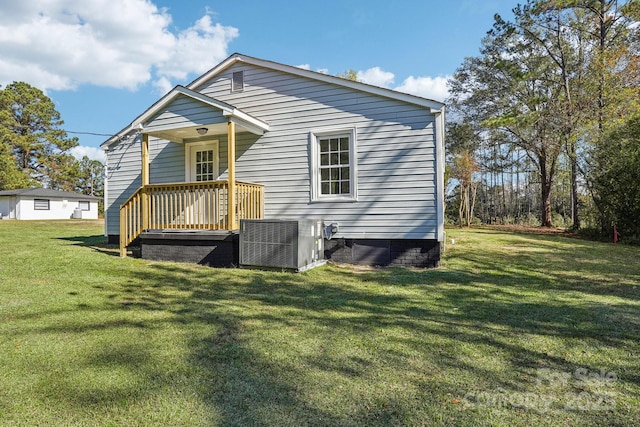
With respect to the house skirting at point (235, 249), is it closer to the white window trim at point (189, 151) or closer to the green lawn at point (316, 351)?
the green lawn at point (316, 351)

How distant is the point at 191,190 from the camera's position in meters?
7.34

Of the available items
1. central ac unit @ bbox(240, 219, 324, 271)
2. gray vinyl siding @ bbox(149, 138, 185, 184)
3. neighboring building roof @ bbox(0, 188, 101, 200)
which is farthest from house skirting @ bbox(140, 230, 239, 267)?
neighboring building roof @ bbox(0, 188, 101, 200)

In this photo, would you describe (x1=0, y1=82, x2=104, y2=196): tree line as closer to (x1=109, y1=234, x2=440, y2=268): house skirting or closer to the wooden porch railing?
the wooden porch railing

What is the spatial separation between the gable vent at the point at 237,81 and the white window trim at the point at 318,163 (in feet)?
7.61

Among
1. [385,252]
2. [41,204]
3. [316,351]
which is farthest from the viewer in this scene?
[41,204]

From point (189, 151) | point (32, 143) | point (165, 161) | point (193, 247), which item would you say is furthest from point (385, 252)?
point (32, 143)

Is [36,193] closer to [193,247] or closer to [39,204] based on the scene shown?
[39,204]

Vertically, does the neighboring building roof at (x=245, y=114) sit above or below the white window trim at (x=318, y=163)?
above

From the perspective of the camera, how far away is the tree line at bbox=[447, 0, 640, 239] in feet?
39.1

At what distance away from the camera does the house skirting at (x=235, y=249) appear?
6.86 metres

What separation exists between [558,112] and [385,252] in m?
11.0

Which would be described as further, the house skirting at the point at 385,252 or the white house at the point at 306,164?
the white house at the point at 306,164

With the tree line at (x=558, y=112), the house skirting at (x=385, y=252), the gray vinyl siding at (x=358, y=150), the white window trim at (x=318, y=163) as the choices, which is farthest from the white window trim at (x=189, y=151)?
the tree line at (x=558, y=112)

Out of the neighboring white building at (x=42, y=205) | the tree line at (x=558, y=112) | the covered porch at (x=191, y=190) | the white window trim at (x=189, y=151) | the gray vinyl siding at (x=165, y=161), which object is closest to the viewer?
the covered porch at (x=191, y=190)
